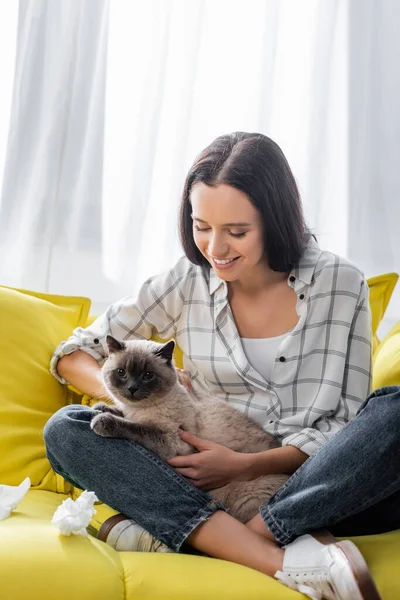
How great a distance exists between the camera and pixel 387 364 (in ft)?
7.16

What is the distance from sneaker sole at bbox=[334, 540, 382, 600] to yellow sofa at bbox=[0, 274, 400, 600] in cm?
9

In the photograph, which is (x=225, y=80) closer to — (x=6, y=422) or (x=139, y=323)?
(x=139, y=323)

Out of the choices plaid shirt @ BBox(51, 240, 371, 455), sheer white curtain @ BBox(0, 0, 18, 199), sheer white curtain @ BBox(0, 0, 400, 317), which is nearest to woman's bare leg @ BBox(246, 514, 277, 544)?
plaid shirt @ BBox(51, 240, 371, 455)

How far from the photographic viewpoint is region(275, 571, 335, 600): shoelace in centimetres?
145

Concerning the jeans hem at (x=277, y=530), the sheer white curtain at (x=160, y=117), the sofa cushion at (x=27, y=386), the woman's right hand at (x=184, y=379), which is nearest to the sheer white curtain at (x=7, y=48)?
the sheer white curtain at (x=160, y=117)

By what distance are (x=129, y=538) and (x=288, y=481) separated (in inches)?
14.6

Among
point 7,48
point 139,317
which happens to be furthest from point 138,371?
point 7,48

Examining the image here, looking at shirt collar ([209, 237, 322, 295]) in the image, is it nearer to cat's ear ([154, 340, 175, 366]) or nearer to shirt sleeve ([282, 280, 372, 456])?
shirt sleeve ([282, 280, 372, 456])

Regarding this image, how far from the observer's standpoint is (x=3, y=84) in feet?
9.76

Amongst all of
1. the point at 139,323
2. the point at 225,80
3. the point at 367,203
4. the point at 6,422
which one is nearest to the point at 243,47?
the point at 225,80

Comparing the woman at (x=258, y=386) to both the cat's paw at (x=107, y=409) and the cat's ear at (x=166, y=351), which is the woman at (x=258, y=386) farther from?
the cat's ear at (x=166, y=351)

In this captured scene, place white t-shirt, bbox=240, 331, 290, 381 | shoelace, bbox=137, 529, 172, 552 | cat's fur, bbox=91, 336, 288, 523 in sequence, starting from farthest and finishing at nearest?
white t-shirt, bbox=240, 331, 290, 381
cat's fur, bbox=91, 336, 288, 523
shoelace, bbox=137, 529, 172, 552

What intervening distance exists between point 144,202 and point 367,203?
94cm

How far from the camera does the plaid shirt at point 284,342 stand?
1933 mm
